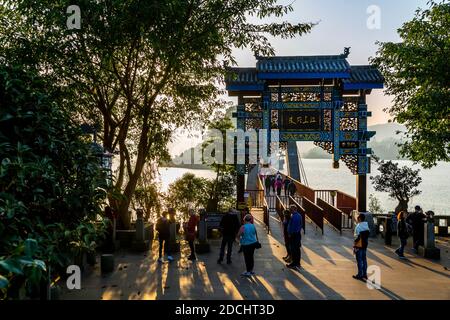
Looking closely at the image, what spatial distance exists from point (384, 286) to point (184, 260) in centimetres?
558

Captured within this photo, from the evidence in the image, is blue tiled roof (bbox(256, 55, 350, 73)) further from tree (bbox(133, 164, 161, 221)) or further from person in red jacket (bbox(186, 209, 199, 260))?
person in red jacket (bbox(186, 209, 199, 260))

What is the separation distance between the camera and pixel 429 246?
12.1 m

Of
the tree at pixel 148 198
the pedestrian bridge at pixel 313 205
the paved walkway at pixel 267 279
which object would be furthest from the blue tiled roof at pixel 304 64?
the paved walkway at pixel 267 279

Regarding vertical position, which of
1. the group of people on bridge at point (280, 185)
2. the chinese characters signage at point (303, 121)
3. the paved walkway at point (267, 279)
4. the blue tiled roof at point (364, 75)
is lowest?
the paved walkway at point (267, 279)

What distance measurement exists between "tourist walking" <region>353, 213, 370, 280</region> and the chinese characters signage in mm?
11986

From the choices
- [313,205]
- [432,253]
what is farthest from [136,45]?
[432,253]

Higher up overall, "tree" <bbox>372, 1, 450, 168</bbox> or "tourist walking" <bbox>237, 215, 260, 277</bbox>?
"tree" <bbox>372, 1, 450, 168</bbox>

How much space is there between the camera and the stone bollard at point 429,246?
1191 centimetres

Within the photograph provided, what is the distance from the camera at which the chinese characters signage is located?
21.0m

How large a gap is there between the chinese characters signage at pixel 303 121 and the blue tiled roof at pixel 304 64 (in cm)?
228

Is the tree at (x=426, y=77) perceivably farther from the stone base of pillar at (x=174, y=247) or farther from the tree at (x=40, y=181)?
the tree at (x=40, y=181)

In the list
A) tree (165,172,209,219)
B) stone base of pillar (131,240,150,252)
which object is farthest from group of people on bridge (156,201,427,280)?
tree (165,172,209,219)
